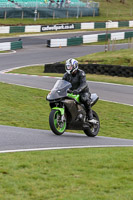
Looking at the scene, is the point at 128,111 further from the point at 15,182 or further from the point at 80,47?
the point at 80,47

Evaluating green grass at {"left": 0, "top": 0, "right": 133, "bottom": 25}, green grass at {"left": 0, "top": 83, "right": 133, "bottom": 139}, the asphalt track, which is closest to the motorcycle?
the asphalt track

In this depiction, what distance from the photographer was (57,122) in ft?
31.5

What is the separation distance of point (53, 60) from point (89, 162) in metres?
27.2

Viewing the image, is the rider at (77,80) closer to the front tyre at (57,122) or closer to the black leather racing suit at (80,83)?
the black leather racing suit at (80,83)

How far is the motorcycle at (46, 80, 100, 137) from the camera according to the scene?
9508mm

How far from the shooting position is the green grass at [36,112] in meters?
12.6

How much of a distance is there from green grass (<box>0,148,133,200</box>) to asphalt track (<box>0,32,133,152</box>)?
2.91 feet

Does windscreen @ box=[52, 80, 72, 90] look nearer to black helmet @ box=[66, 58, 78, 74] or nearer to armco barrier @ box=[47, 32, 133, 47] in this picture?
black helmet @ box=[66, 58, 78, 74]

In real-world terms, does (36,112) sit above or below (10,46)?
below

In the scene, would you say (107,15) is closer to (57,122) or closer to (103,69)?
(103,69)

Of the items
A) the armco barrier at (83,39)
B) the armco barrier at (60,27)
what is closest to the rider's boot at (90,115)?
the armco barrier at (83,39)

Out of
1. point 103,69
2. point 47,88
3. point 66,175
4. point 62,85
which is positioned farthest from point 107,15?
point 66,175

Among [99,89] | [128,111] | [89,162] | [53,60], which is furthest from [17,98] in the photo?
[53,60]

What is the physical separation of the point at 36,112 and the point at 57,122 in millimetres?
5203
